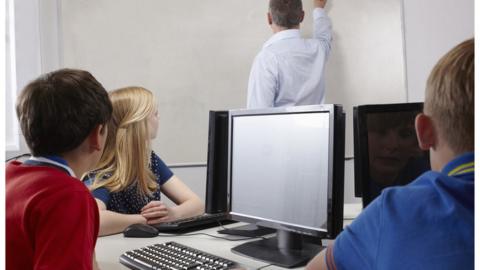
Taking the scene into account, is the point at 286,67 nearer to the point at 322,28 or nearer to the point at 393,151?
the point at 322,28

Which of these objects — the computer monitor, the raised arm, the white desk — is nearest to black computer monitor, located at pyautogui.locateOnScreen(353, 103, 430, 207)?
the computer monitor

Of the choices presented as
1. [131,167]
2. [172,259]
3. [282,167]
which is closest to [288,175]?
[282,167]

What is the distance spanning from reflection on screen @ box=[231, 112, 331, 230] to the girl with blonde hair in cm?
53

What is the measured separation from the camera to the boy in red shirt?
96cm

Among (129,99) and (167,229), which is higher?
(129,99)

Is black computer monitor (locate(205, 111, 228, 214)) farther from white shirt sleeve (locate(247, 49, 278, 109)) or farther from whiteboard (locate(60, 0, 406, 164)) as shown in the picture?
whiteboard (locate(60, 0, 406, 164))

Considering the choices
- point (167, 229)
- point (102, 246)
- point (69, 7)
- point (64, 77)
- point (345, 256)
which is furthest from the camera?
point (69, 7)

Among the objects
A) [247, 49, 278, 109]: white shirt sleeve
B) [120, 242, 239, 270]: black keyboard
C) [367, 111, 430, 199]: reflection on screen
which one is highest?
[247, 49, 278, 109]: white shirt sleeve

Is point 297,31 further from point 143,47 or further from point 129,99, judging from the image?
point 129,99

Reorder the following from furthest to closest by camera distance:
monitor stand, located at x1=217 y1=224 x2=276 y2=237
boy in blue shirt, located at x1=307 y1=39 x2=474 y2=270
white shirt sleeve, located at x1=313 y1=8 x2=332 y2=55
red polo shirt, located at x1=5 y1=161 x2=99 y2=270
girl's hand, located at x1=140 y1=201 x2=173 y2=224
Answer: white shirt sleeve, located at x1=313 y1=8 x2=332 y2=55
girl's hand, located at x1=140 y1=201 x2=173 y2=224
monitor stand, located at x1=217 y1=224 x2=276 y2=237
red polo shirt, located at x1=5 y1=161 x2=99 y2=270
boy in blue shirt, located at x1=307 y1=39 x2=474 y2=270

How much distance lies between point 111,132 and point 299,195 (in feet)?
3.18

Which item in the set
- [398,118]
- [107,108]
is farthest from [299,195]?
[107,108]

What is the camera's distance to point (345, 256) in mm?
804

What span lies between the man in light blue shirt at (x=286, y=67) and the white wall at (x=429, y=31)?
88 centimetres
